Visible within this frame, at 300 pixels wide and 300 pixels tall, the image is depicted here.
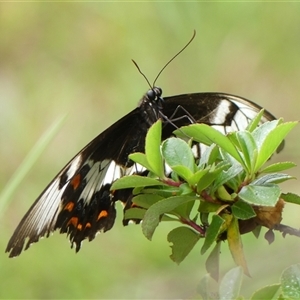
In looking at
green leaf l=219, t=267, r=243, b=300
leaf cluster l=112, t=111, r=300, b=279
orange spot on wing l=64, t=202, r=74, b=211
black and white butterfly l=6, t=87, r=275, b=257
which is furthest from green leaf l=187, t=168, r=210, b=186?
orange spot on wing l=64, t=202, r=74, b=211

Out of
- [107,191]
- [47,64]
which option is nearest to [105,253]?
[107,191]

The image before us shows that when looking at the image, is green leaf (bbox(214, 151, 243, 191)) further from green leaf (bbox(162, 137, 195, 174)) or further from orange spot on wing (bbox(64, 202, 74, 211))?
orange spot on wing (bbox(64, 202, 74, 211))

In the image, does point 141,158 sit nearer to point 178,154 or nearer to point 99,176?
point 178,154

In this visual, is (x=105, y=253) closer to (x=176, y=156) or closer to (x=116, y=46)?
(x=116, y=46)

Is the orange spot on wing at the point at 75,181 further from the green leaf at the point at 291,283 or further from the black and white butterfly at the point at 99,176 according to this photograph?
the green leaf at the point at 291,283

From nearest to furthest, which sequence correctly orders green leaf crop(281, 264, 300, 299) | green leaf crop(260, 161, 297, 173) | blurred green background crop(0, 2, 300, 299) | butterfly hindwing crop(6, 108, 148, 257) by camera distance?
1. green leaf crop(281, 264, 300, 299)
2. green leaf crop(260, 161, 297, 173)
3. butterfly hindwing crop(6, 108, 148, 257)
4. blurred green background crop(0, 2, 300, 299)

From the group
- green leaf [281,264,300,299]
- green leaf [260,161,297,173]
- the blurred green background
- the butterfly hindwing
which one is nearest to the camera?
green leaf [281,264,300,299]

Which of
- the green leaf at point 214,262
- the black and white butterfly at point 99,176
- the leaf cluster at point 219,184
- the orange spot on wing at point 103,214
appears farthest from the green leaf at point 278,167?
the orange spot on wing at point 103,214
